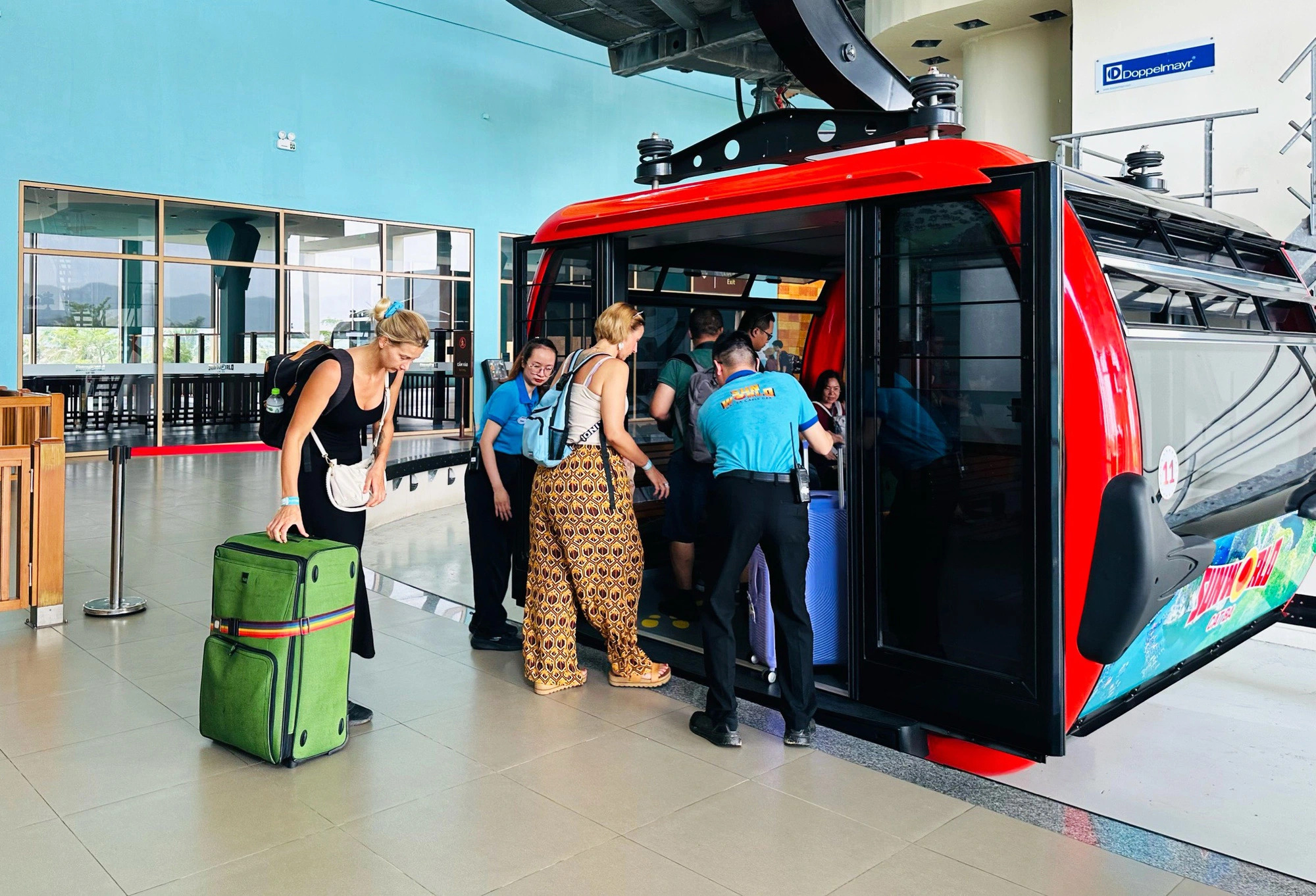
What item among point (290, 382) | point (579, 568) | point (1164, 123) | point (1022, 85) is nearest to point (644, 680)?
point (579, 568)

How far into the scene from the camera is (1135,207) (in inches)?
144

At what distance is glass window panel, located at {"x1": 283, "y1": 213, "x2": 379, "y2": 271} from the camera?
1466 cm

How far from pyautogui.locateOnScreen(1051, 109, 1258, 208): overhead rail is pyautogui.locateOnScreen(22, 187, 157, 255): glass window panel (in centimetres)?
1110

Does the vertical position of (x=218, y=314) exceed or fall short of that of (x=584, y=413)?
it exceeds it

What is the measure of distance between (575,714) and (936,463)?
177cm

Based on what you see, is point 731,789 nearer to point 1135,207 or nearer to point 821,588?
point 821,588

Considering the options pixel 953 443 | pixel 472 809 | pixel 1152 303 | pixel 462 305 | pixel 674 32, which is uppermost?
pixel 674 32

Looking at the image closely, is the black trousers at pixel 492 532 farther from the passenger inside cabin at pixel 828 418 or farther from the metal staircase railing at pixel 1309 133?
the metal staircase railing at pixel 1309 133

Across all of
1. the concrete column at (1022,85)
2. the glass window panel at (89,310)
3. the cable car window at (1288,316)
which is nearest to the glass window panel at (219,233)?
the glass window panel at (89,310)

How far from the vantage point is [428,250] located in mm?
16312

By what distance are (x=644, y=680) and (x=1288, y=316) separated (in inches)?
136

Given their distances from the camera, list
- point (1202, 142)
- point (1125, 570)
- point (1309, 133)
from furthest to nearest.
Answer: point (1202, 142) → point (1309, 133) → point (1125, 570)

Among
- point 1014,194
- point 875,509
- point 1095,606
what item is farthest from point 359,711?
point 1014,194

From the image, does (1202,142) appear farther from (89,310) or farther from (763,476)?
(89,310)
